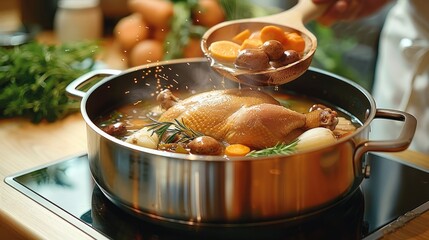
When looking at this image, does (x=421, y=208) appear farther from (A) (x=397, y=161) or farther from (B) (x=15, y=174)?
Answer: (B) (x=15, y=174)

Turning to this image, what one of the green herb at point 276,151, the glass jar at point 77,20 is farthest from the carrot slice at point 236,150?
the glass jar at point 77,20

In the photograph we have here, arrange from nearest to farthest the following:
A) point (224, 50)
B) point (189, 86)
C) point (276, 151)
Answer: point (276, 151) < point (224, 50) < point (189, 86)

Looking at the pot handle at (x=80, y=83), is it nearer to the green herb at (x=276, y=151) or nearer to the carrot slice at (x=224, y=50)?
the carrot slice at (x=224, y=50)

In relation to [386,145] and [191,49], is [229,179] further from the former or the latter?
[191,49]

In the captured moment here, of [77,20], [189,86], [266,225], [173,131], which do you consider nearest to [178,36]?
[77,20]

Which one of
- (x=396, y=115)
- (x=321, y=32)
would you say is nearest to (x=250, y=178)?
(x=396, y=115)

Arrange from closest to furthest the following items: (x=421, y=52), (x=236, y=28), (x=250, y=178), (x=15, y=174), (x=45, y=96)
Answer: (x=250, y=178)
(x=15, y=174)
(x=236, y=28)
(x=45, y=96)
(x=421, y=52)
